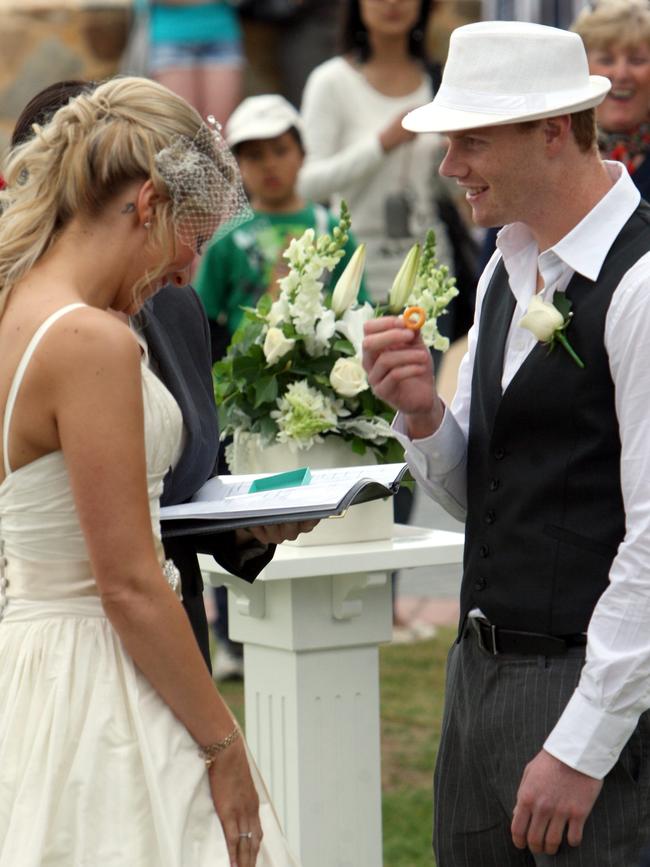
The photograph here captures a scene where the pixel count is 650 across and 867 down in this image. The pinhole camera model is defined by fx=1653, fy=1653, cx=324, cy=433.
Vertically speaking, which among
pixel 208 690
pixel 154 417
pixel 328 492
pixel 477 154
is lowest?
pixel 208 690

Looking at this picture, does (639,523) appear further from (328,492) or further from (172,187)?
(172,187)

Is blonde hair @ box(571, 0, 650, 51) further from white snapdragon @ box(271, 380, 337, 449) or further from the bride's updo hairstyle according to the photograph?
the bride's updo hairstyle

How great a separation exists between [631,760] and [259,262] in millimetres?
3491

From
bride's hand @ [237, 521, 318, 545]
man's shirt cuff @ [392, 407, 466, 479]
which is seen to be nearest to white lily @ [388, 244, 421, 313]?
man's shirt cuff @ [392, 407, 466, 479]

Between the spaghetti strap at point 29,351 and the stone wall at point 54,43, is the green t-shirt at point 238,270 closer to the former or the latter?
the spaghetti strap at point 29,351

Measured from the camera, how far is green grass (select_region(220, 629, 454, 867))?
4.76m

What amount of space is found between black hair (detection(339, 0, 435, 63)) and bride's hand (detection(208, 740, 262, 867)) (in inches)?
174

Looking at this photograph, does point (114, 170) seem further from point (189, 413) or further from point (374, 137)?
point (374, 137)

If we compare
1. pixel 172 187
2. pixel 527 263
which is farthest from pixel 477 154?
pixel 172 187

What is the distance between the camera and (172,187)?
239 centimetres

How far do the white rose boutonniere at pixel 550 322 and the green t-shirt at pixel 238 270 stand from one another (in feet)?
10.4

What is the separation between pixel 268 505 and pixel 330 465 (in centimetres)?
117

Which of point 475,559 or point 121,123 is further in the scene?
point 475,559

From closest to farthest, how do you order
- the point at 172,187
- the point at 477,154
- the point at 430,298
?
the point at 172,187
the point at 477,154
the point at 430,298
